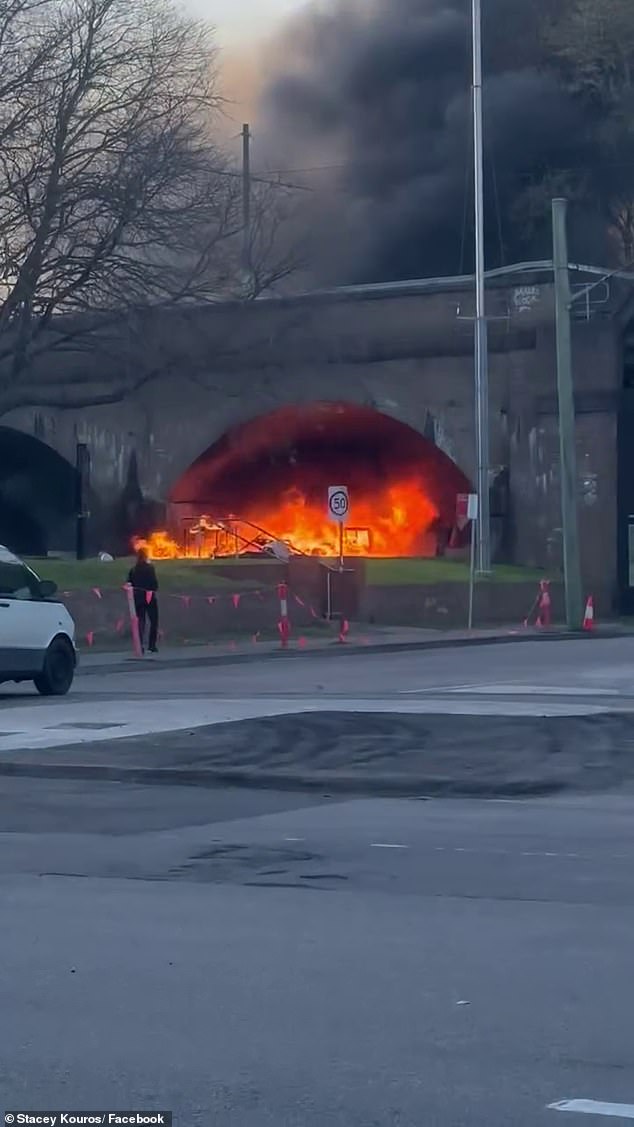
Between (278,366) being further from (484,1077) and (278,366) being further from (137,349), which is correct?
(484,1077)

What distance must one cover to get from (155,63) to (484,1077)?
31.4 metres

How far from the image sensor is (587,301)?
43.4 meters

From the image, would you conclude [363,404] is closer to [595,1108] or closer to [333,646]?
[333,646]

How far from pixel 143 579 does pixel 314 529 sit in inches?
818

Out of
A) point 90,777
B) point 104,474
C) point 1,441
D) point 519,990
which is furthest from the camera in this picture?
point 1,441

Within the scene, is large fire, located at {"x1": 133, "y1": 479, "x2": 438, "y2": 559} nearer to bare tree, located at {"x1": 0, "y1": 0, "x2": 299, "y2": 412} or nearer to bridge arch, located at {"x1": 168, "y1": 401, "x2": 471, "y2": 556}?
bridge arch, located at {"x1": 168, "y1": 401, "x2": 471, "y2": 556}

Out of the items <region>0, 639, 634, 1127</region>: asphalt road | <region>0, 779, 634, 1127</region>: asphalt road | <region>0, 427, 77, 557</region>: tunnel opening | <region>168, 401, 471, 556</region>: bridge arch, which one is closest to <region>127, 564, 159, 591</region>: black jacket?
<region>168, 401, 471, 556</region>: bridge arch

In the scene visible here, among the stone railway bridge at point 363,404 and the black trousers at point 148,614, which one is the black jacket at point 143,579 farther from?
the stone railway bridge at point 363,404

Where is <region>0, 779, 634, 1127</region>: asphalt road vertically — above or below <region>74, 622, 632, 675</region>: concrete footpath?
below

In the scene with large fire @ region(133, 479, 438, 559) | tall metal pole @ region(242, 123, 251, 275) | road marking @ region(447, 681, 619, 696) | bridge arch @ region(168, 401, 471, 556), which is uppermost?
tall metal pole @ region(242, 123, 251, 275)

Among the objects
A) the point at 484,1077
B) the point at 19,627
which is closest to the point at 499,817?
the point at 484,1077

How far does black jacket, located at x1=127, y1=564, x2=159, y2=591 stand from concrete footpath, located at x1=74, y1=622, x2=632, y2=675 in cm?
116

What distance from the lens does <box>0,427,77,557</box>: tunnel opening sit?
54.2 metres

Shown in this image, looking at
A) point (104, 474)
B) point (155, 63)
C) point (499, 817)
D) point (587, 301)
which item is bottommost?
point (499, 817)
